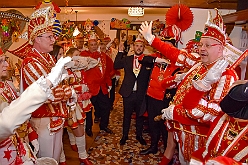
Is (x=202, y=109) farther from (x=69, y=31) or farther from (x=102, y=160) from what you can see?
(x=69, y=31)

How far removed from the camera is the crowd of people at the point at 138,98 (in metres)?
1.00

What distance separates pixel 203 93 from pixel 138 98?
1.80m

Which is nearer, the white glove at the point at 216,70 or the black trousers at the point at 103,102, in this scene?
the white glove at the point at 216,70

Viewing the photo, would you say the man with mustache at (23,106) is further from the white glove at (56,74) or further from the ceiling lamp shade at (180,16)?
the ceiling lamp shade at (180,16)

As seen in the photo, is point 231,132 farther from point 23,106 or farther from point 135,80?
point 135,80

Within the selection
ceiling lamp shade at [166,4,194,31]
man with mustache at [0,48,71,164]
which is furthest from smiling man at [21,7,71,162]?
ceiling lamp shade at [166,4,194,31]

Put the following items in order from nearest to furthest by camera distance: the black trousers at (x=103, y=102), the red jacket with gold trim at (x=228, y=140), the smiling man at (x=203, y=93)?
1. the red jacket with gold trim at (x=228, y=140)
2. the smiling man at (x=203, y=93)
3. the black trousers at (x=103, y=102)

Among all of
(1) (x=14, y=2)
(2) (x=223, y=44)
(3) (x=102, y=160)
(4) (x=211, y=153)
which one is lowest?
(3) (x=102, y=160)

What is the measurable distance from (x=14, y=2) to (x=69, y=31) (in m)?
1.05

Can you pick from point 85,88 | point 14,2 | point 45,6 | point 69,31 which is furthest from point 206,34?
point 14,2

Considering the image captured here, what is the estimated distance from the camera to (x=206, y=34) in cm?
179

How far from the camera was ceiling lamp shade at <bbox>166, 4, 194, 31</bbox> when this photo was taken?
3.12 meters

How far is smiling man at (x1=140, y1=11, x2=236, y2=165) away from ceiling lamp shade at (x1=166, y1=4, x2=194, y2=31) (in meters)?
1.38

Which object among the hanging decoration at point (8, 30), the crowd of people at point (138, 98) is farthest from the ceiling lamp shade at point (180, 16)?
the hanging decoration at point (8, 30)
